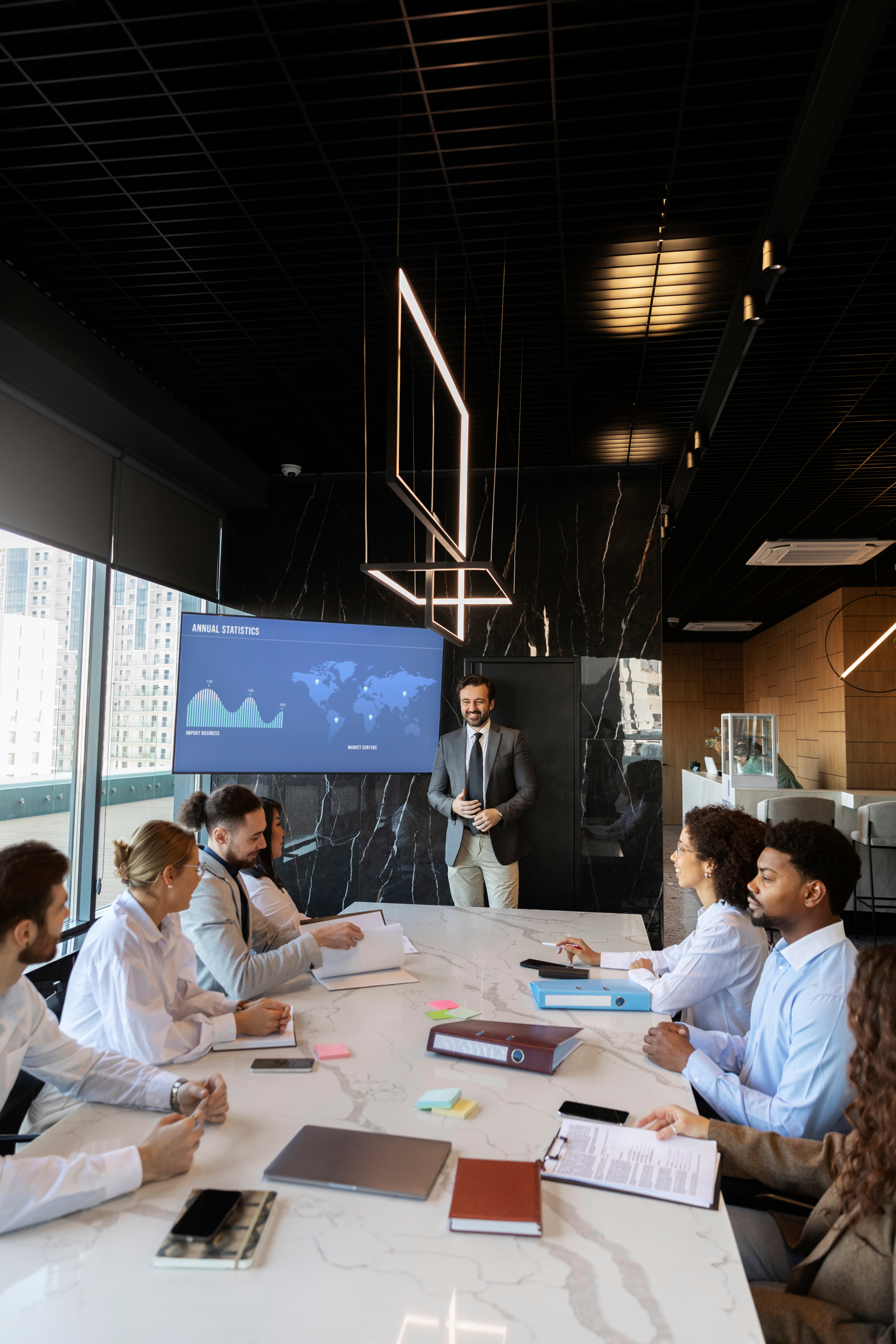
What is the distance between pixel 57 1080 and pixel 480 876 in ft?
11.1

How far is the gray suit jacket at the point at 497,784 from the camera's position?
4758 millimetres

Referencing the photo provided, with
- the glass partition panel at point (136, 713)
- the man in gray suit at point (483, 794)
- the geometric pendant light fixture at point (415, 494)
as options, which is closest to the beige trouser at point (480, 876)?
the man in gray suit at point (483, 794)

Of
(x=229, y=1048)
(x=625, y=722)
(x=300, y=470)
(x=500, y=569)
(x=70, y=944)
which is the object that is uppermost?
(x=300, y=470)

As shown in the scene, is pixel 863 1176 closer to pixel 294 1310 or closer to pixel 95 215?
pixel 294 1310

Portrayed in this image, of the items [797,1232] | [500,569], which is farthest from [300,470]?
[797,1232]

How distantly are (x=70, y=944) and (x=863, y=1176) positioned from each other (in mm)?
3715

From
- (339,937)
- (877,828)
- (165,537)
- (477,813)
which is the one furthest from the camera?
(877,828)

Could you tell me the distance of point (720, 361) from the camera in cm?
395

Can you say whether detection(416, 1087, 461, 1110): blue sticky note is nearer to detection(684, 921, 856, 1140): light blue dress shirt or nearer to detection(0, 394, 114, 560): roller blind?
detection(684, 921, 856, 1140): light blue dress shirt

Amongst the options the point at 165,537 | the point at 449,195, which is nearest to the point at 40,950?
the point at 449,195

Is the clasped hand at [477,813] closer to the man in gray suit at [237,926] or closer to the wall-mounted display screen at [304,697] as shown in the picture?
the wall-mounted display screen at [304,697]

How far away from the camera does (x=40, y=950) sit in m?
1.57

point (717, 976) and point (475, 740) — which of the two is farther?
point (475, 740)

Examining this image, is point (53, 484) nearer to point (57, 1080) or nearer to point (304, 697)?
point (304, 697)
